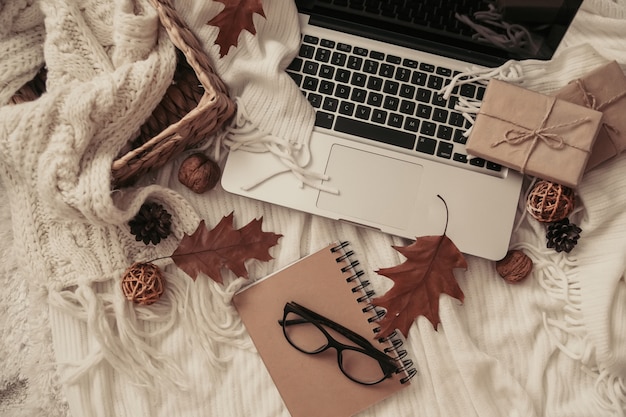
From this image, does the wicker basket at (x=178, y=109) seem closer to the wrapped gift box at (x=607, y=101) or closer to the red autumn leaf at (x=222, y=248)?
the red autumn leaf at (x=222, y=248)

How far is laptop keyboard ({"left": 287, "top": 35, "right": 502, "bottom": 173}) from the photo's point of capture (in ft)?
2.34

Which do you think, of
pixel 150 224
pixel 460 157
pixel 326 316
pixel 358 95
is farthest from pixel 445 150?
pixel 150 224

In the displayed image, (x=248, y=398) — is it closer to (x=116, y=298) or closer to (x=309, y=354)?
(x=309, y=354)

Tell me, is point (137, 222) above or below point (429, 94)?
below

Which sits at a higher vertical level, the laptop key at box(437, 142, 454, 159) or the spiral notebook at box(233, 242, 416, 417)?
the laptop key at box(437, 142, 454, 159)

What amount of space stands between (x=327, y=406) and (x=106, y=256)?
340mm

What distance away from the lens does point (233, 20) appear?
713mm

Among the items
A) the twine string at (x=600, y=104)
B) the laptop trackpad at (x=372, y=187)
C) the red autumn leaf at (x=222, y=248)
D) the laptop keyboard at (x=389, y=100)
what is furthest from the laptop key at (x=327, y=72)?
the twine string at (x=600, y=104)

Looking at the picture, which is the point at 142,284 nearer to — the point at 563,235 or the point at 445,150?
the point at 445,150

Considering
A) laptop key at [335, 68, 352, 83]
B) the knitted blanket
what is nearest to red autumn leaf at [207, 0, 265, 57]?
the knitted blanket

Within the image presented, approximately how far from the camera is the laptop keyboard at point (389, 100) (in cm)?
71

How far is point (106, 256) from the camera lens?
0.71 m

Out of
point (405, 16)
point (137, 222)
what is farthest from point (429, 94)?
point (137, 222)

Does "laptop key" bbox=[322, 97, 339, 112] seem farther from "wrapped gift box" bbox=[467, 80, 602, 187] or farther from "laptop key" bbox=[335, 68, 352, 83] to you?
"wrapped gift box" bbox=[467, 80, 602, 187]
